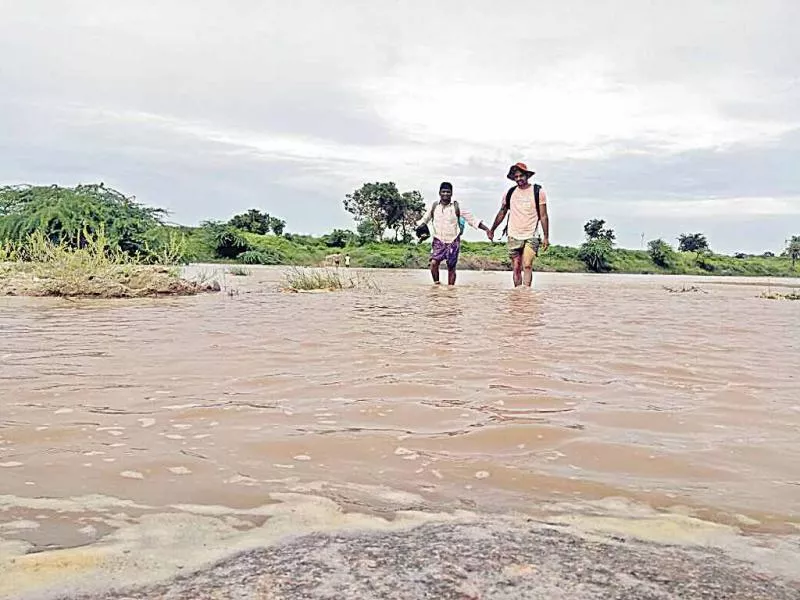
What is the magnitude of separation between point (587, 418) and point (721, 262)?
147 feet

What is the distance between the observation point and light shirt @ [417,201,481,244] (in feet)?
38.0

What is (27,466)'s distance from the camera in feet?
7.25

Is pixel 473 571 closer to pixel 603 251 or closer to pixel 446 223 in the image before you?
pixel 446 223

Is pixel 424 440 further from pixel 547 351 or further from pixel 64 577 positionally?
pixel 547 351

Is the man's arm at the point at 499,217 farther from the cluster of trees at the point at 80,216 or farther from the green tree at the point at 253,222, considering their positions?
the green tree at the point at 253,222

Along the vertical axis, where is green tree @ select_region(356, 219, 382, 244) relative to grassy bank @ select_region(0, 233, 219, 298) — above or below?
above

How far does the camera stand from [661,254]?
4341 centimetres

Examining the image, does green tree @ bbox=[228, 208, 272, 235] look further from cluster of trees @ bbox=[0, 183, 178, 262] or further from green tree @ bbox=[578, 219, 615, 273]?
cluster of trees @ bbox=[0, 183, 178, 262]

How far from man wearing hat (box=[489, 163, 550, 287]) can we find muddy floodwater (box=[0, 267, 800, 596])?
201 inches

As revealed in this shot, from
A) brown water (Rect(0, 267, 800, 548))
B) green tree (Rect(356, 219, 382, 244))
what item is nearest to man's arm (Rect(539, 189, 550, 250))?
brown water (Rect(0, 267, 800, 548))

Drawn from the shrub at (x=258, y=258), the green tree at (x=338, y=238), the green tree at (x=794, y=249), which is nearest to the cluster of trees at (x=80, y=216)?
the shrub at (x=258, y=258)

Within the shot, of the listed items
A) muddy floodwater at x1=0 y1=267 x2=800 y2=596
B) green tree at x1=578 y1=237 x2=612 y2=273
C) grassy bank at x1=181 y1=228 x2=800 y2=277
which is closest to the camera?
muddy floodwater at x1=0 y1=267 x2=800 y2=596

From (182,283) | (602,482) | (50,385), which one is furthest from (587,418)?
(182,283)

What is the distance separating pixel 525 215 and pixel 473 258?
1154 inches
